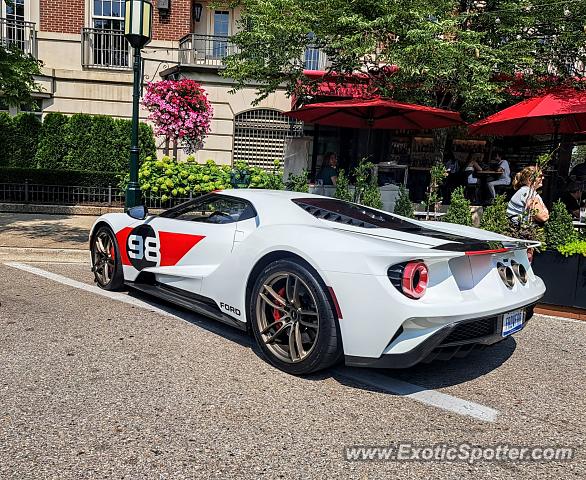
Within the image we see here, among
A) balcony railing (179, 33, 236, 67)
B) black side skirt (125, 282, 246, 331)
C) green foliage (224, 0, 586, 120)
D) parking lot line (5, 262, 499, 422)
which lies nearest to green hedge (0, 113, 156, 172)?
balcony railing (179, 33, 236, 67)

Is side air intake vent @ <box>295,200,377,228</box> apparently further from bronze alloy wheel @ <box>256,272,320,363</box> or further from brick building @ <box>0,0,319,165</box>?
brick building @ <box>0,0,319,165</box>

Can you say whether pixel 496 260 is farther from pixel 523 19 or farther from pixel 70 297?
pixel 523 19

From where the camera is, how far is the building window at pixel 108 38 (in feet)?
58.0

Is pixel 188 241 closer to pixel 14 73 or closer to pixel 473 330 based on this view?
pixel 473 330

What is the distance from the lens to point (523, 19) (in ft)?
31.5

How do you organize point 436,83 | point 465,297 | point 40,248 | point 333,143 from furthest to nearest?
point 333,143, point 436,83, point 40,248, point 465,297

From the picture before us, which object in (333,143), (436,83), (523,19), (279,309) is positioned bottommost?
(279,309)

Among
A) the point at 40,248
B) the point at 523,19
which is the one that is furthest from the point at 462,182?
the point at 40,248

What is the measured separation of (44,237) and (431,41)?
7.49 m

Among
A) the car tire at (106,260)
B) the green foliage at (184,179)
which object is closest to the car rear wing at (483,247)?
the car tire at (106,260)

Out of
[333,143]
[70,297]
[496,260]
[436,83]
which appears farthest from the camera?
[333,143]

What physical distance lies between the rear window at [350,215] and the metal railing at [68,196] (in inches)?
344

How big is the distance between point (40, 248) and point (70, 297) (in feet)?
10.0

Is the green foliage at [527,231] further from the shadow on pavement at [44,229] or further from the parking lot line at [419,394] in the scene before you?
the shadow on pavement at [44,229]
